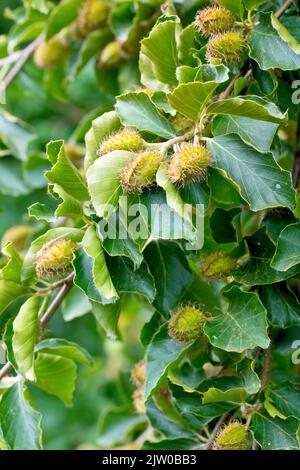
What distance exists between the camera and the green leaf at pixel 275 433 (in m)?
1.20

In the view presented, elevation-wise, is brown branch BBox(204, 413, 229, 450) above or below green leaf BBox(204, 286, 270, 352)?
below

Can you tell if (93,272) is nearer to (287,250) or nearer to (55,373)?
(287,250)

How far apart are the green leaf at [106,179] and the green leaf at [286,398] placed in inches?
14.9

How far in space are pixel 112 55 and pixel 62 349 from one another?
0.71m

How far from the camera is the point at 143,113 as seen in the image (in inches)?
47.1

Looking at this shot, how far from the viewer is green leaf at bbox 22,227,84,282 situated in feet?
4.04

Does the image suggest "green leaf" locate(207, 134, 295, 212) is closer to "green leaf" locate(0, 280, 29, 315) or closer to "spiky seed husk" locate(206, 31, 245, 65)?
"spiky seed husk" locate(206, 31, 245, 65)

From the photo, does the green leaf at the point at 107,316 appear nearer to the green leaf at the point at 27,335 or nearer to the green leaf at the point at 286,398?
the green leaf at the point at 27,335

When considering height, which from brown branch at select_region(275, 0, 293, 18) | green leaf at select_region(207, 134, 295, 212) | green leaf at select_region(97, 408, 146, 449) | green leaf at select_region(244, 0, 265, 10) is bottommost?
green leaf at select_region(97, 408, 146, 449)

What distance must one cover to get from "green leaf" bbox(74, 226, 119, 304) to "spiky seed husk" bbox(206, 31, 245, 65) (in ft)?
0.98

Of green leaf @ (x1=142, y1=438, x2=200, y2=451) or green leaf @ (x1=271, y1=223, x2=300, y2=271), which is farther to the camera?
green leaf @ (x1=142, y1=438, x2=200, y2=451)

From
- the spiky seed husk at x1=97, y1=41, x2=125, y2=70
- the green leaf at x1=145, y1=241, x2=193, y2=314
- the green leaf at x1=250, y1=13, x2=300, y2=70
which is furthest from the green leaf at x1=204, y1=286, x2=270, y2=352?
the spiky seed husk at x1=97, y1=41, x2=125, y2=70
